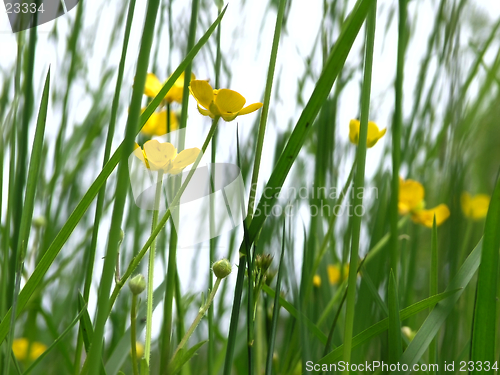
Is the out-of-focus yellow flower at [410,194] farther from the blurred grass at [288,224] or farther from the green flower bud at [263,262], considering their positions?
the green flower bud at [263,262]

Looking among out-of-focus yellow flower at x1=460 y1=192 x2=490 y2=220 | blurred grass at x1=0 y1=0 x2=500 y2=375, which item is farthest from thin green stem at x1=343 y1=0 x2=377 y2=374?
out-of-focus yellow flower at x1=460 y1=192 x2=490 y2=220

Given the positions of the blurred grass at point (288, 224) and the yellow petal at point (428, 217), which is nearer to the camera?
the blurred grass at point (288, 224)

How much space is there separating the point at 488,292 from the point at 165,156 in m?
0.20

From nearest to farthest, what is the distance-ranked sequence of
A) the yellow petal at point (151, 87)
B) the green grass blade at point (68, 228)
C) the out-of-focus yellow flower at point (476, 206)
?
the green grass blade at point (68, 228), the yellow petal at point (151, 87), the out-of-focus yellow flower at point (476, 206)

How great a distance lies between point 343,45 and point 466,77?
32cm

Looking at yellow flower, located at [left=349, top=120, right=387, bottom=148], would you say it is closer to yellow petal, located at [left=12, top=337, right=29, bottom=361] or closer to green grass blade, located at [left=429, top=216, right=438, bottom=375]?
green grass blade, located at [left=429, top=216, right=438, bottom=375]

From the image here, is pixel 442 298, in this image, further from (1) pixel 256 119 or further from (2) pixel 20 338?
(2) pixel 20 338

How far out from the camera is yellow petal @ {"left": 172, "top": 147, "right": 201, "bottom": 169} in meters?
0.26

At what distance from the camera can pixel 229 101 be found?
0.26 metres

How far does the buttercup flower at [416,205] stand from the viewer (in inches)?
20.2

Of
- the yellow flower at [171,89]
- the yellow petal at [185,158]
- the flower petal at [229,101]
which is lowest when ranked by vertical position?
the yellow petal at [185,158]
